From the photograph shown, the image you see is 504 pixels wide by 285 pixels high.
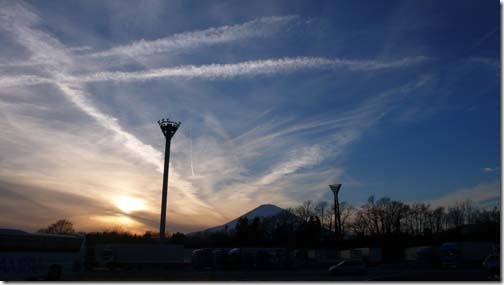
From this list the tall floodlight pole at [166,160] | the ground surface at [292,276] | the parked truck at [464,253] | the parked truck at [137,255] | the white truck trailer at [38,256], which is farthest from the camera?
the tall floodlight pole at [166,160]

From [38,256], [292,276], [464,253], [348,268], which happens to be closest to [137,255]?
[38,256]

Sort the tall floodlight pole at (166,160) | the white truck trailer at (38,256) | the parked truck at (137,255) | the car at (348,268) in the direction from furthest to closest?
the tall floodlight pole at (166,160) → the parked truck at (137,255) → the car at (348,268) → the white truck trailer at (38,256)

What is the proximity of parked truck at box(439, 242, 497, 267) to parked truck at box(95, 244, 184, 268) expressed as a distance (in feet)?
97.7

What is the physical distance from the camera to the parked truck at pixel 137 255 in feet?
164

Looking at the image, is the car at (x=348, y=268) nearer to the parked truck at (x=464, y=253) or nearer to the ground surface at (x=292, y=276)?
the ground surface at (x=292, y=276)

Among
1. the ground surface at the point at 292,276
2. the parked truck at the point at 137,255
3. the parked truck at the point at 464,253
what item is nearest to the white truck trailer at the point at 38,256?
the ground surface at the point at 292,276

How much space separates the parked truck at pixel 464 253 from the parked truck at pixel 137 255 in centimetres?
2978

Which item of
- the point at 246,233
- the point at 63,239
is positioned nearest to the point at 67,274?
the point at 63,239

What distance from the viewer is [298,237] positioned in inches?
4213

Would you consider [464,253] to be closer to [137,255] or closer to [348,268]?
[348,268]

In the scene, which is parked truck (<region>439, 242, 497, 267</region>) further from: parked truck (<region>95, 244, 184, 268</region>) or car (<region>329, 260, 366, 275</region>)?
parked truck (<region>95, 244, 184, 268</region>)

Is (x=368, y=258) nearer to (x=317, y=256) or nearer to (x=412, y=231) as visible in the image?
(x=317, y=256)

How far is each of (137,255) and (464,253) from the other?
37172mm

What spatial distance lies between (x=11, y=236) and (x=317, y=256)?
2048 inches
